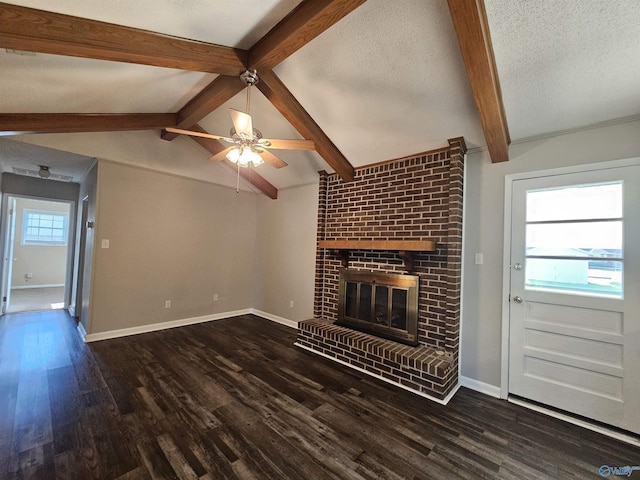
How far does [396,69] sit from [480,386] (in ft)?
10.2

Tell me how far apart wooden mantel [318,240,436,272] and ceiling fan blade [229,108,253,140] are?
Result: 1849mm

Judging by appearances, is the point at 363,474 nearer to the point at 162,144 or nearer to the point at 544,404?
the point at 544,404

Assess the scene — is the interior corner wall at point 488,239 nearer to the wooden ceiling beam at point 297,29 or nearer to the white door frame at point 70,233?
the wooden ceiling beam at point 297,29

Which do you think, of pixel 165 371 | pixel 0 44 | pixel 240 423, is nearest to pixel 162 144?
pixel 0 44

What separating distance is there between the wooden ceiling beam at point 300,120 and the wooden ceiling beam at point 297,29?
240 mm

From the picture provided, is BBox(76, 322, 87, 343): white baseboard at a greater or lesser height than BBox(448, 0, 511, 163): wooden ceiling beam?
lesser

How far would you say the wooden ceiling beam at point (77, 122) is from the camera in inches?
104

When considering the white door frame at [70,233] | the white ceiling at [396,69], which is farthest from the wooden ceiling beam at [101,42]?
the white door frame at [70,233]

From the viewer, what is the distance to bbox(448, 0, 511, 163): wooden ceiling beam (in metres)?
1.58

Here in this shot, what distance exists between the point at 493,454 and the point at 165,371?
2959mm

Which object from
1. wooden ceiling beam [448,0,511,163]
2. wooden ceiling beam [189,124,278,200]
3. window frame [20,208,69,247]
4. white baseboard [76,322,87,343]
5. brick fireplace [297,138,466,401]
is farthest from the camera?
window frame [20,208,69,247]

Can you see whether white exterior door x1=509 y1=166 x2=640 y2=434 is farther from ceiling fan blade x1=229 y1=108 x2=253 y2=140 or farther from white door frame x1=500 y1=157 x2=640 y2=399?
ceiling fan blade x1=229 y1=108 x2=253 y2=140

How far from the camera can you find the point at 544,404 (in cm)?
235

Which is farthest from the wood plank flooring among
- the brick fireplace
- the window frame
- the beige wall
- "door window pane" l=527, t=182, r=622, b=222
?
the window frame
